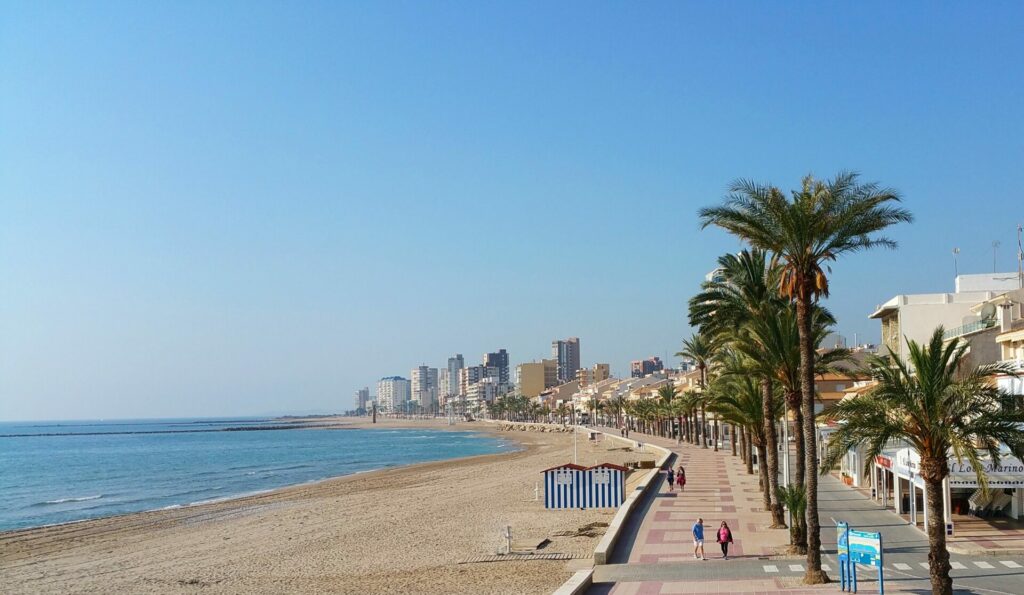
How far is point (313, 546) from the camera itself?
94.7ft

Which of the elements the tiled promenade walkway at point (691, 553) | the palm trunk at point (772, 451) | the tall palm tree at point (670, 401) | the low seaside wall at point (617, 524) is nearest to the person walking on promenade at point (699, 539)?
the tiled promenade walkway at point (691, 553)

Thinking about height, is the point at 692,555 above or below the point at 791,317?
below

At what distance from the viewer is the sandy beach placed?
2194 centimetres

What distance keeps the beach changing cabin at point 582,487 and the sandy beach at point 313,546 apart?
84 cm

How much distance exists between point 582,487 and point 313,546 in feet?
29.3

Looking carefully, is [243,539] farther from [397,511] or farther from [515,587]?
[515,587]

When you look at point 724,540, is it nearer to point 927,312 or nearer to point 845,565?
point 845,565

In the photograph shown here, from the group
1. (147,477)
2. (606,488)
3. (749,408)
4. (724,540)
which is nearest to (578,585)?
(724,540)

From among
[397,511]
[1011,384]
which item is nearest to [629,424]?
[397,511]

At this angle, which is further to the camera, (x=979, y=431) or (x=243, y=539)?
(x=243, y=539)

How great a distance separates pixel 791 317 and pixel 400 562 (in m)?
12.4

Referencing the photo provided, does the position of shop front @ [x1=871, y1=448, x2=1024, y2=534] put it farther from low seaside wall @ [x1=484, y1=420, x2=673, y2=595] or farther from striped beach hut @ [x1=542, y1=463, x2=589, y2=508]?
striped beach hut @ [x1=542, y1=463, x2=589, y2=508]

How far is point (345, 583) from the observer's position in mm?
21625

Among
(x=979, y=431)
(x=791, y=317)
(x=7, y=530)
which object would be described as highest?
(x=791, y=317)
